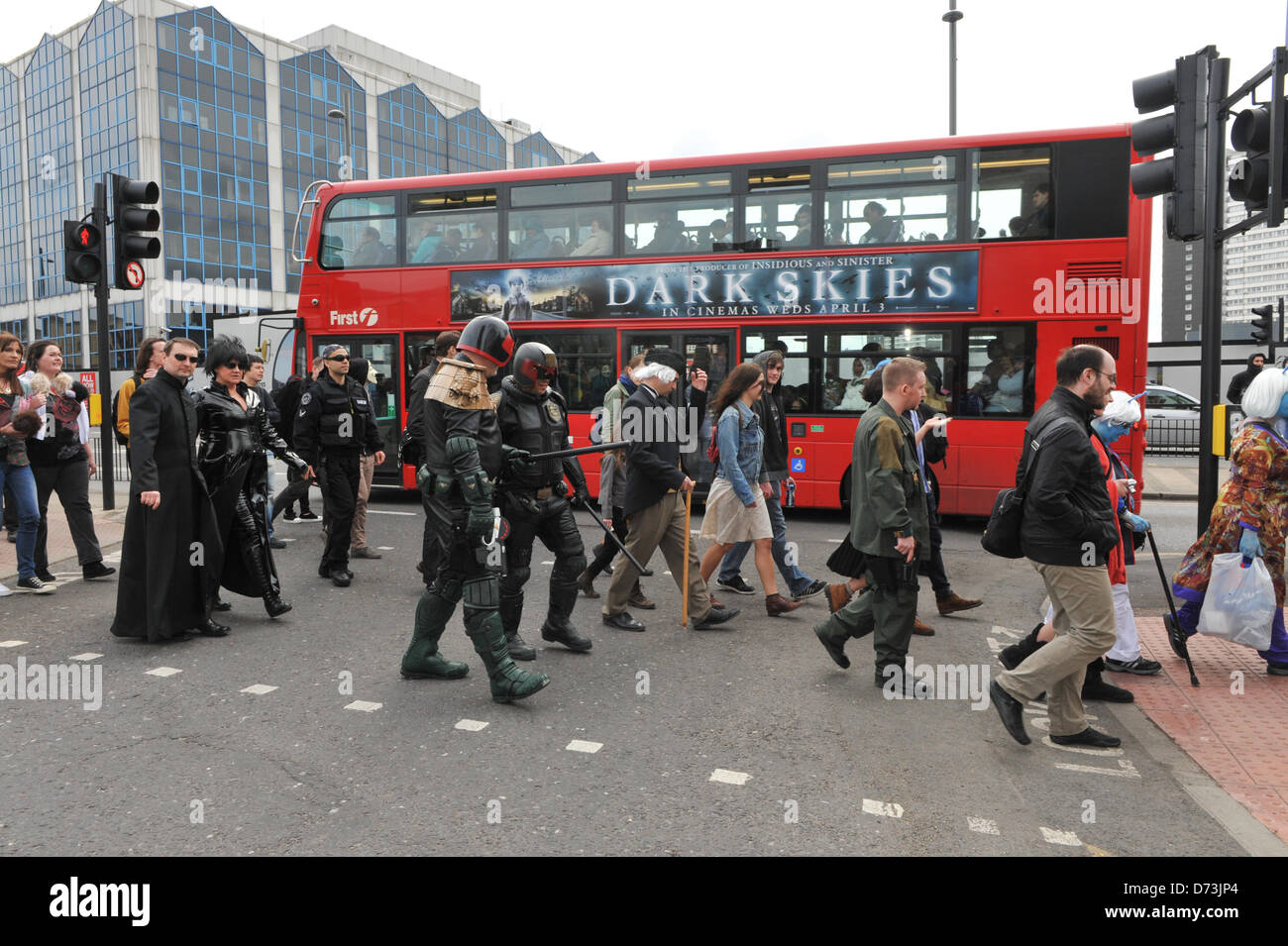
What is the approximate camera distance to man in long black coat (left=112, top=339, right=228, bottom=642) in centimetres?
548

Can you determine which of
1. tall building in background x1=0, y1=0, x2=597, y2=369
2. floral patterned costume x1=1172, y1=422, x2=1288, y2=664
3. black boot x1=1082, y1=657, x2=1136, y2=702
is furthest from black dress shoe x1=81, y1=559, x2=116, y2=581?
tall building in background x1=0, y1=0, x2=597, y2=369

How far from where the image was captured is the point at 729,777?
3.62 meters

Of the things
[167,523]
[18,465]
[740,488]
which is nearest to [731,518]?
[740,488]

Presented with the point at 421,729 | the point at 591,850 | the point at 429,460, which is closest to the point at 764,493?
the point at 429,460

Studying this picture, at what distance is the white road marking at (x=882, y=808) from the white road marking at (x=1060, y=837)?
484 millimetres

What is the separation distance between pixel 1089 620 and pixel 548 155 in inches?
2765

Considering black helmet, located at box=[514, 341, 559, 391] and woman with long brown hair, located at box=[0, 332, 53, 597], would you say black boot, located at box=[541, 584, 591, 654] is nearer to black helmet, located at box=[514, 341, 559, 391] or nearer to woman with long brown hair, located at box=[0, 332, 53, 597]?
black helmet, located at box=[514, 341, 559, 391]

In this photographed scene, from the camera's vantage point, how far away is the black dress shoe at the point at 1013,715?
399 centimetres

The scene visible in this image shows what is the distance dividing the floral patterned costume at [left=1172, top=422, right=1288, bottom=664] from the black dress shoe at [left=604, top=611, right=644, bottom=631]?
10.4 feet

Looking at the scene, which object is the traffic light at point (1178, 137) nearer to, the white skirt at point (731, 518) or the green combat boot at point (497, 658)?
the white skirt at point (731, 518)

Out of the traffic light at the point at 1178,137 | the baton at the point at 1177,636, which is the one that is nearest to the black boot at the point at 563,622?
the baton at the point at 1177,636

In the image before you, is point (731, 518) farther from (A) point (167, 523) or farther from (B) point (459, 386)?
(A) point (167, 523)

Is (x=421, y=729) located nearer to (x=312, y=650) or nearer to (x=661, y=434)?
(x=312, y=650)

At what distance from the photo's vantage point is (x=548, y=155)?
6912cm
